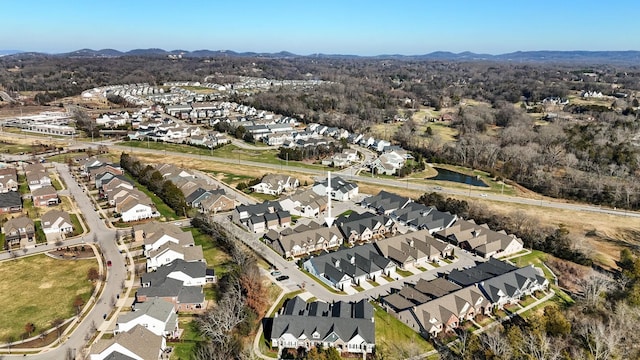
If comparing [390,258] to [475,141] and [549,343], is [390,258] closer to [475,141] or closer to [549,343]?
[549,343]

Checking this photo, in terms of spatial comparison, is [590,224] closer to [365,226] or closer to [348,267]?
[365,226]

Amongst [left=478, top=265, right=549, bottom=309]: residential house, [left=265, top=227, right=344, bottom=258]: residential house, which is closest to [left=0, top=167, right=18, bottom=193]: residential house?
[left=265, top=227, right=344, bottom=258]: residential house

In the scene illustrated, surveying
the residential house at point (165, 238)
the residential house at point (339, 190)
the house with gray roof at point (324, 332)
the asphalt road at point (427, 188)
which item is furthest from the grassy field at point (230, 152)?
the house with gray roof at point (324, 332)

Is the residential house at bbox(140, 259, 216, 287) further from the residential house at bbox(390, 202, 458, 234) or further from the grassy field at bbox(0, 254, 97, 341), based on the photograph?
the residential house at bbox(390, 202, 458, 234)

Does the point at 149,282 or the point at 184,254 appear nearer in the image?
the point at 149,282

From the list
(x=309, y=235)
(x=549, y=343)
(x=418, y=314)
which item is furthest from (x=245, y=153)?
(x=549, y=343)

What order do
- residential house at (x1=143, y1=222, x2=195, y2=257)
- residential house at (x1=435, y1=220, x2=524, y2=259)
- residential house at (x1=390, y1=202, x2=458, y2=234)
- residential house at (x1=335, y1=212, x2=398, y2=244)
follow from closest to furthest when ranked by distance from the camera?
residential house at (x1=143, y1=222, x2=195, y2=257)
residential house at (x1=435, y1=220, x2=524, y2=259)
residential house at (x1=335, y1=212, x2=398, y2=244)
residential house at (x1=390, y1=202, x2=458, y2=234)
